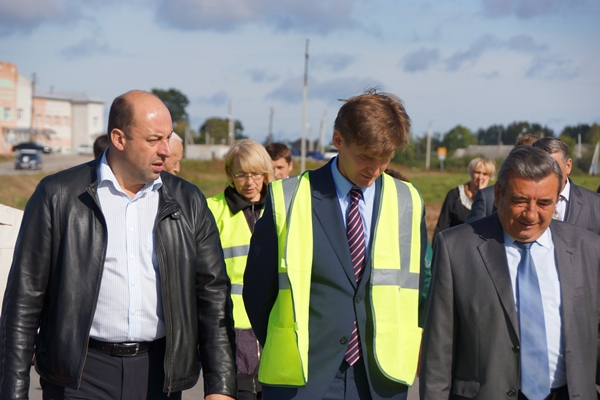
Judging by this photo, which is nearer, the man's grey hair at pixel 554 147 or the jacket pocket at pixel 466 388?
the jacket pocket at pixel 466 388

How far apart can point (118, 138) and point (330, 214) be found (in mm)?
1020

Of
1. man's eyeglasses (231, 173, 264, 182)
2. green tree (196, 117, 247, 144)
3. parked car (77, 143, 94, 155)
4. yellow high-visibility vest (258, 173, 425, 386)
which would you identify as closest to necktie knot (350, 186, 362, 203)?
yellow high-visibility vest (258, 173, 425, 386)

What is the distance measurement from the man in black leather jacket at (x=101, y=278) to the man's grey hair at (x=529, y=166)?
1.39 m

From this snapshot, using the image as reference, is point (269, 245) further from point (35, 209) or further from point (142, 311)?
point (35, 209)

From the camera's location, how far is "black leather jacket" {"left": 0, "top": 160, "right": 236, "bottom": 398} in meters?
3.25

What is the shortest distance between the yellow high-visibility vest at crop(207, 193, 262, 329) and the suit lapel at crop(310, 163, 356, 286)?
1.50 meters

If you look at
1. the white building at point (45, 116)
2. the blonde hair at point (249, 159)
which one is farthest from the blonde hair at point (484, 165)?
the white building at point (45, 116)

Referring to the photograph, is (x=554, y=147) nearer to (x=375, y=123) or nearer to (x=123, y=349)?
(x=375, y=123)

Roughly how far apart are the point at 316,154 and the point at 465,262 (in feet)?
267

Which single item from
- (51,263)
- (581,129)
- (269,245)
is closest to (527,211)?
(269,245)

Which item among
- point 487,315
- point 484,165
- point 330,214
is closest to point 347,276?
point 330,214

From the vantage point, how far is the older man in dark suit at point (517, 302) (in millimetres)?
3150

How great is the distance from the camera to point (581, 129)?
70.9m

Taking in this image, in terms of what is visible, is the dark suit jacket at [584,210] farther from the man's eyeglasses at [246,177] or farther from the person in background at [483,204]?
the man's eyeglasses at [246,177]
